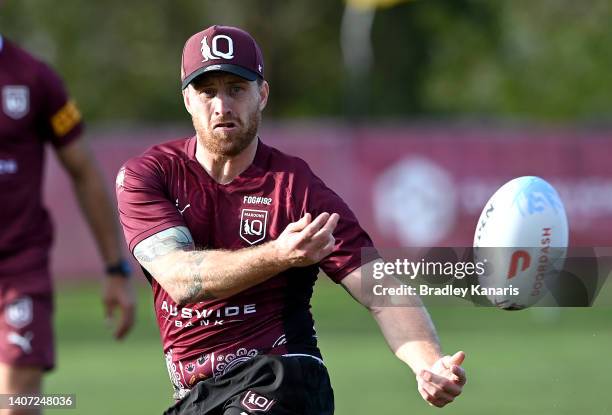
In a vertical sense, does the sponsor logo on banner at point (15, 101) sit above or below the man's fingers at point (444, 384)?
above

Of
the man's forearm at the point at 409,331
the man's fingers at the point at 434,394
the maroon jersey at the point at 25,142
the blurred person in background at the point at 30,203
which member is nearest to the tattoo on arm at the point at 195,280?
the man's forearm at the point at 409,331

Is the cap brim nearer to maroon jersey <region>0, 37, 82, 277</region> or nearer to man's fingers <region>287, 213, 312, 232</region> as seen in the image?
man's fingers <region>287, 213, 312, 232</region>

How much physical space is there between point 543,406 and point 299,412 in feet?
17.1

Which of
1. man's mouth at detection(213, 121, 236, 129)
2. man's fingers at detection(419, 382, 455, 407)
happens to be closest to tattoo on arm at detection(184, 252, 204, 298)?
man's mouth at detection(213, 121, 236, 129)

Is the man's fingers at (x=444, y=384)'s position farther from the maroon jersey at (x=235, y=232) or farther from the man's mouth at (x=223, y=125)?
the man's mouth at (x=223, y=125)

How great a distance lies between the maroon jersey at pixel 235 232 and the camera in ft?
18.6

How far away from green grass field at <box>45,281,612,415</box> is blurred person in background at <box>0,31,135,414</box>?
3.47 meters

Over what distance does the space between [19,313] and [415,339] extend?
8.07 ft

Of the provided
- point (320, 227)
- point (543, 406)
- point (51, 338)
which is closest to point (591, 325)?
point (543, 406)

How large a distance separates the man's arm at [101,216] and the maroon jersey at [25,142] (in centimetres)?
14

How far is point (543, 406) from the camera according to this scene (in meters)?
10.4

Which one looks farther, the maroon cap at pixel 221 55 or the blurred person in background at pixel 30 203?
the blurred person in background at pixel 30 203

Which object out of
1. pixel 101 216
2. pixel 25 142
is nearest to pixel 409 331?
pixel 101 216

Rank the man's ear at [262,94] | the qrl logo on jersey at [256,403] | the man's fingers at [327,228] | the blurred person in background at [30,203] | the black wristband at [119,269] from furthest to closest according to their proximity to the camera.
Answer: the black wristband at [119,269]
the blurred person in background at [30,203]
the man's ear at [262,94]
the qrl logo on jersey at [256,403]
the man's fingers at [327,228]
